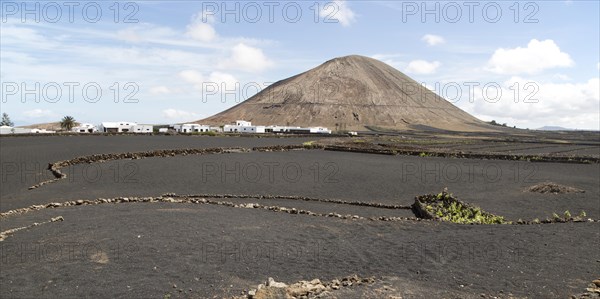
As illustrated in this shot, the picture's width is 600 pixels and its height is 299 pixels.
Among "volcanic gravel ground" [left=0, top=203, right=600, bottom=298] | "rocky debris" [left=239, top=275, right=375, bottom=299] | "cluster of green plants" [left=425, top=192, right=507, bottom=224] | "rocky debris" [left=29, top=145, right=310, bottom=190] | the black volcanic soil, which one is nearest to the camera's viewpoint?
"rocky debris" [left=239, top=275, right=375, bottom=299]

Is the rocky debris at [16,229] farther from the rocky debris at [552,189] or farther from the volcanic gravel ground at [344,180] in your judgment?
the rocky debris at [552,189]

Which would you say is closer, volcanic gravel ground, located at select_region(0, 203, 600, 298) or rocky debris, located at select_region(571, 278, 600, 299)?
rocky debris, located at select_region(571, 278, 600, 299)

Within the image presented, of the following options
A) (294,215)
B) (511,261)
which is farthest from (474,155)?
(511,261)

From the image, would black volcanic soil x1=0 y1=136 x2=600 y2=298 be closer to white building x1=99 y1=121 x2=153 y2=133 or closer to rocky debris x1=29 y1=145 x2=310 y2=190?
rocky debris x1=29 y1=145 x2=310 y2=190

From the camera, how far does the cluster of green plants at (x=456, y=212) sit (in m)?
24.5

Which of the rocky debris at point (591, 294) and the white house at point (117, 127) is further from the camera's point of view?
the white house at point (117, 127)

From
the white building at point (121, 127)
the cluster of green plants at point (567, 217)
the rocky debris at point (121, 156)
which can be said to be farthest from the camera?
the white building at point (121, 127)

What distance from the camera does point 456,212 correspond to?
26.8 meters

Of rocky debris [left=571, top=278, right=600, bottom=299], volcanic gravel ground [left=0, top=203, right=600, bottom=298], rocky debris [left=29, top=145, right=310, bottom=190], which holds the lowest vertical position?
volcanic gravel ground [left=0, top=203, right=600, bottom=298]

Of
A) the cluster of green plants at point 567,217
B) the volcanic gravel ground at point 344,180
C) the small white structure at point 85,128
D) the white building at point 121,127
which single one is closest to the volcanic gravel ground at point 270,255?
the cluster of green plants at point 567,217

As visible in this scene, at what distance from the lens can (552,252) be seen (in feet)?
58.3

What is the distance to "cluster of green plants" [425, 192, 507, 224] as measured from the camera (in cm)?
2452

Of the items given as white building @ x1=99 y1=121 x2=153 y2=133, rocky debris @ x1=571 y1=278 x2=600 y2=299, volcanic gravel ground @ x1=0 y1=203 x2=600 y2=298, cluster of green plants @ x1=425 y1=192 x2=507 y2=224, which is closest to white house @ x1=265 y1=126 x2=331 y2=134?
white building @ x1=99 y1=121 x2=153 y2=133

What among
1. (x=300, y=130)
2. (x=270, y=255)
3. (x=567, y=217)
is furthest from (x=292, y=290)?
(x=300, y=130)
